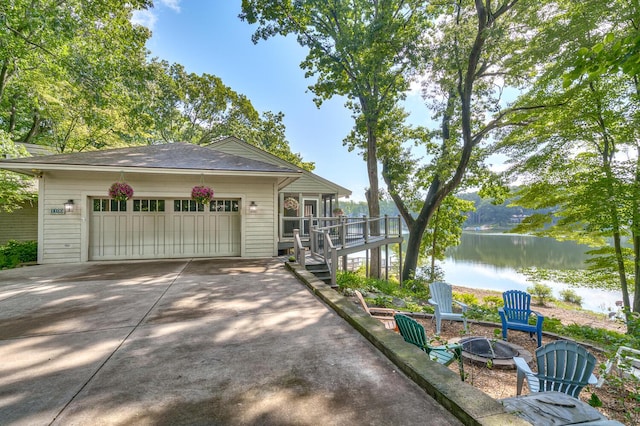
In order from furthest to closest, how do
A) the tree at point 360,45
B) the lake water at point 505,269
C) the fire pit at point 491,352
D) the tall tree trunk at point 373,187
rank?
the lake water at point 505,269 < the tall tree trunk at point 373,187 < the tree at point 360,45 < the fire pit at point 491,352

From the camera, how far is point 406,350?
246 centimetres

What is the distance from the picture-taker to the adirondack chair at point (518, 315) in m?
5.16

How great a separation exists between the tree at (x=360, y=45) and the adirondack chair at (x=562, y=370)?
8.50 meters

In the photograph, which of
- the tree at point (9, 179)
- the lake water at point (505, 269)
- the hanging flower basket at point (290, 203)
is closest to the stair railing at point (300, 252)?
the hanging flower basket at point (290, 203)

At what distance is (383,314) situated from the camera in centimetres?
614

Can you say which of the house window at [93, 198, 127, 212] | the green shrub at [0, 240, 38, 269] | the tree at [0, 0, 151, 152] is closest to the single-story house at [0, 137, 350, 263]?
the house window at [93, 198, 127, 212]

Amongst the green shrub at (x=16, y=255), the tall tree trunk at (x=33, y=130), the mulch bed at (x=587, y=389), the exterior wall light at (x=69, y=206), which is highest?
the tall tree trunk at (x=33, y=130)

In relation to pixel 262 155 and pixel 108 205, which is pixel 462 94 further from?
pixel 108 205

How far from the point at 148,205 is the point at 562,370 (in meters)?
9.45

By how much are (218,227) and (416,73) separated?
1087cm

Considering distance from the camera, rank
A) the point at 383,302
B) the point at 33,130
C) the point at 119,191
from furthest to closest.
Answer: the point at 33,130
the point at 383,302
the point at 119,191

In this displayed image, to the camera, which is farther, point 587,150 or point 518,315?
point 587,150

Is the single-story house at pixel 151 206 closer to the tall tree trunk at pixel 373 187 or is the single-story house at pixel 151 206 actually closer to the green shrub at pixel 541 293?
the tall tree trunk at pixel 373 187

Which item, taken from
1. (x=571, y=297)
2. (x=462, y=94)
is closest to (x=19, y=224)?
(x=462, y=94)
